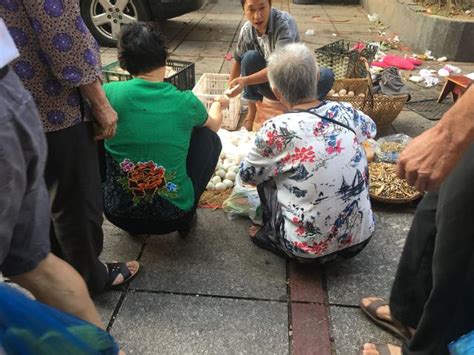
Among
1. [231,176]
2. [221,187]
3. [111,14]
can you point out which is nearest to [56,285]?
[221,187]

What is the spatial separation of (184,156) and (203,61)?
146 inches

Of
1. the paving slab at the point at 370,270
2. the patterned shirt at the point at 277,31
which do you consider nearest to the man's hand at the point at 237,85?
the patterned shirt at the point at 277,31

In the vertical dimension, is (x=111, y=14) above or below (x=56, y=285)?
below

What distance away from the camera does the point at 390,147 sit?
3457mm

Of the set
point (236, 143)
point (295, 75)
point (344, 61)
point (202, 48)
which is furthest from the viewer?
point (202, 48)

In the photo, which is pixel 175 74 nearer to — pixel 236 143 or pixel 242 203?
pixel 236 143

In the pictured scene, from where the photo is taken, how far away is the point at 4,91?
1080 mm

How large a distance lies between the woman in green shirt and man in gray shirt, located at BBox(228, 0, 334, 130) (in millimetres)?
1203

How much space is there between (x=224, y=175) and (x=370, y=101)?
1350mm

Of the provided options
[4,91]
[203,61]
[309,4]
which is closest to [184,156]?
[4,91]

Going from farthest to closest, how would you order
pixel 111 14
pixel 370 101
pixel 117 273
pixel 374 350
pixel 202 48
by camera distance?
pixel 202 48
pixel 111 14
pixel 370 101
pixel 117 273
pixel 374 350

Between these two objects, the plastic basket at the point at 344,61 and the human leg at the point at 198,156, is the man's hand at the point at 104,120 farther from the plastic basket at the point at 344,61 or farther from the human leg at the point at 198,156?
the plastic basket at the point at 344,61

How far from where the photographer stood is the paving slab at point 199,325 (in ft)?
6.51

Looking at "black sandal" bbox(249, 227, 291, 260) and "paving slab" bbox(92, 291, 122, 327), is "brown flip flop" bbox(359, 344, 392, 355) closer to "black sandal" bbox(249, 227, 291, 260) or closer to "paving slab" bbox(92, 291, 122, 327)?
"black sandal" bbox(249, 227, 291, 260)
